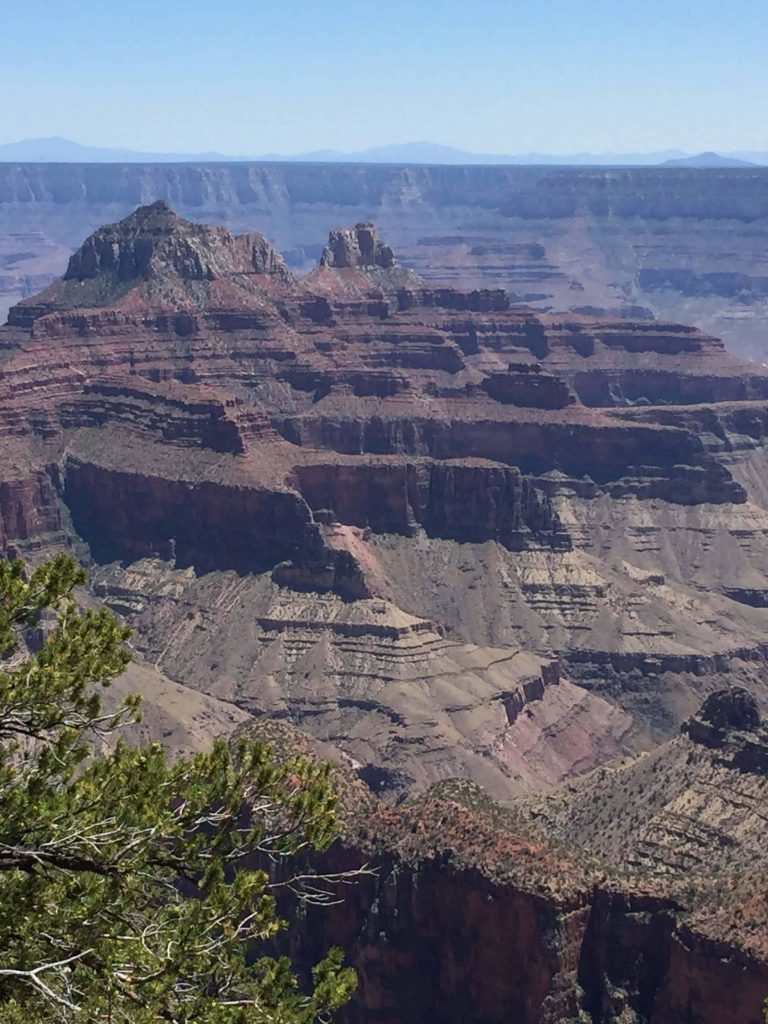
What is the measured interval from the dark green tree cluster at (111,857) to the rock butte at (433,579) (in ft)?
71.7

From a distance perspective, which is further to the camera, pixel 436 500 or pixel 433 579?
pixel 436 500

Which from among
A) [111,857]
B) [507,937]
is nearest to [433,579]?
[507,937]

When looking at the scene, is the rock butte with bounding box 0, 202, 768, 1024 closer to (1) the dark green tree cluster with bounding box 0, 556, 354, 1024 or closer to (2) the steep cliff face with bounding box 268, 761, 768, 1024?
(2) the steep cliff face with bounding box 268, 761, 768, 1024

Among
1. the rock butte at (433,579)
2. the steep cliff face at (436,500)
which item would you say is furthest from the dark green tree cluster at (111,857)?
the steep cliff face at (436,500)

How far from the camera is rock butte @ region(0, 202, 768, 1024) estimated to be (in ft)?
177

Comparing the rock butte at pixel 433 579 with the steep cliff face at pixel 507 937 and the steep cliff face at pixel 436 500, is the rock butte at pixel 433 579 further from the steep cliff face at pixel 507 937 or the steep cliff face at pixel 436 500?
the steep cliff face at pixel 436 500

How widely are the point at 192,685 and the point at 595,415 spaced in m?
60.3

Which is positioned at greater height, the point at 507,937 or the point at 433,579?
the point at 507,937

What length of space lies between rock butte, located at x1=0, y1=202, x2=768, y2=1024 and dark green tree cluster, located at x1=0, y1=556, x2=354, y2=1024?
2184cm

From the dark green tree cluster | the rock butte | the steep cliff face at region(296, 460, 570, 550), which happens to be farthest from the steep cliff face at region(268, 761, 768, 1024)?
the steep cliff face at region(296, 460, 570, 550)

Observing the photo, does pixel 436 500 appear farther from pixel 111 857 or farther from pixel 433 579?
pixel 111 857

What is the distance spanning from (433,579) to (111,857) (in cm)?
10377

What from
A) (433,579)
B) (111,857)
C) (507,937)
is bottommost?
(433,579)

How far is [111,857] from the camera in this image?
28.1 metres
